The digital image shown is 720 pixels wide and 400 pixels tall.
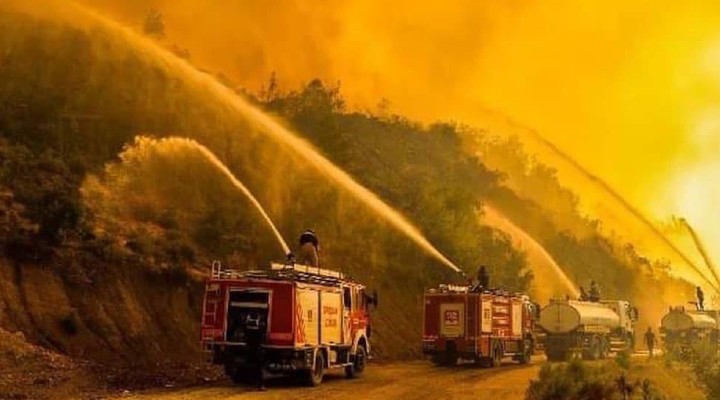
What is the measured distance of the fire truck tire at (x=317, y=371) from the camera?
96.3ft

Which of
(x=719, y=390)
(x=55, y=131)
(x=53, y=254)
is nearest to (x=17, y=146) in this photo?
(x=55, y=131)

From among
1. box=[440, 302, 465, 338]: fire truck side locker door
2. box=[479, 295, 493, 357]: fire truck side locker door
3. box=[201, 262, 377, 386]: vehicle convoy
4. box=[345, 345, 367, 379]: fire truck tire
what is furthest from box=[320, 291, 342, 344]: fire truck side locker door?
box=[479, 295, 493, 357]: fire truck side locker door

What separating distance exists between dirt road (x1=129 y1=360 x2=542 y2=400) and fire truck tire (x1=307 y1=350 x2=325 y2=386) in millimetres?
354

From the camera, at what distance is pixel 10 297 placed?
105ft

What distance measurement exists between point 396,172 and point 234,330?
2028 inches

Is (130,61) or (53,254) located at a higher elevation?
(130,61)

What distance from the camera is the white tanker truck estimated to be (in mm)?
48719

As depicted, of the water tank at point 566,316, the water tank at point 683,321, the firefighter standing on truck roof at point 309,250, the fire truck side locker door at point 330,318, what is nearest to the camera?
the fire truck side locker door at point 330,318

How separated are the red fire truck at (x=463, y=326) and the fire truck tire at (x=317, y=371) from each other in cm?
1257

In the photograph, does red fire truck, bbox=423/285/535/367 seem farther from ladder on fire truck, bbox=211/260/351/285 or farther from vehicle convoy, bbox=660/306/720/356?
vehicle convoy, bbox=660/306/720/356

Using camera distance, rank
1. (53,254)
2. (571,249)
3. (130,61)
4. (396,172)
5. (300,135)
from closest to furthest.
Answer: (53,254) → (130,61) → (300,135) → (396,172) → (571,249)

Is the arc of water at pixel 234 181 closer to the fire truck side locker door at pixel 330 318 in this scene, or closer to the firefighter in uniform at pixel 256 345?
the fire truck side locker door at pixel 330 318

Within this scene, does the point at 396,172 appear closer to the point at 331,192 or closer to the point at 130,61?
the point at 331,192

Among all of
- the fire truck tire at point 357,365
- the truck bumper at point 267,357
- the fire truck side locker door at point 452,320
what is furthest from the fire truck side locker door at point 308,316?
the fire truck side locker door at point 452,320
